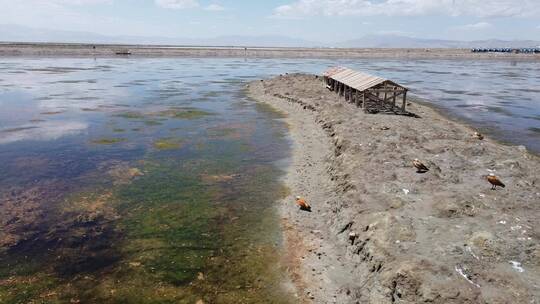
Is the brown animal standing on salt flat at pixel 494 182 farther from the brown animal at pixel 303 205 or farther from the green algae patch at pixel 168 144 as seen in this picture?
the green algae patch at pixel 168 144

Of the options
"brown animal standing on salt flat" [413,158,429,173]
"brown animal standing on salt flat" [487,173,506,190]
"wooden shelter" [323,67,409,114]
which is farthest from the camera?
"wooden shelter" [323,67,409,114]

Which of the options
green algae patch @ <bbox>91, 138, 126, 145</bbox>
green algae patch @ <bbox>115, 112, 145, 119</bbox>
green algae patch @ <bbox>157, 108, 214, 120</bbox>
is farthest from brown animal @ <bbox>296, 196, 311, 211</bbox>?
green algae patch @ <bbox>115, 112, 145, 119</bbox>

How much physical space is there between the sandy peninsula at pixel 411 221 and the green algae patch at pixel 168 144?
774cm

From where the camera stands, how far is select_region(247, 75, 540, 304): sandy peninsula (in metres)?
11.4

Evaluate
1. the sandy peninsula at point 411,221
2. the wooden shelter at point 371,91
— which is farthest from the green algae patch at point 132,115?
the wooden shelter at point 371,91

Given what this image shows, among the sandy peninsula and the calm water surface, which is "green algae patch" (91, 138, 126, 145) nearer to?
the calm water surface

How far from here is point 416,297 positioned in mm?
10883

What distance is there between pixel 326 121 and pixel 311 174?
395 inches

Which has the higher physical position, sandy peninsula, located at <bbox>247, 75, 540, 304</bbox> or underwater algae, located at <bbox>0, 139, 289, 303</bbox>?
sandy peninsula, located at <bbox>247, 75, 540, 304</bbox>

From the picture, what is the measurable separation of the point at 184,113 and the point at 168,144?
35.1 feet

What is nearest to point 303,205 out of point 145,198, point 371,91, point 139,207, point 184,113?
point 139,207

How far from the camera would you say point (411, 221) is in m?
14.5

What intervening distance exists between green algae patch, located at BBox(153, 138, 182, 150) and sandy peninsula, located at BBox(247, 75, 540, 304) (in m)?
7.74

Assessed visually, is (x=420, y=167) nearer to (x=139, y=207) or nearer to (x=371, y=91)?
(x=139, y=207)
